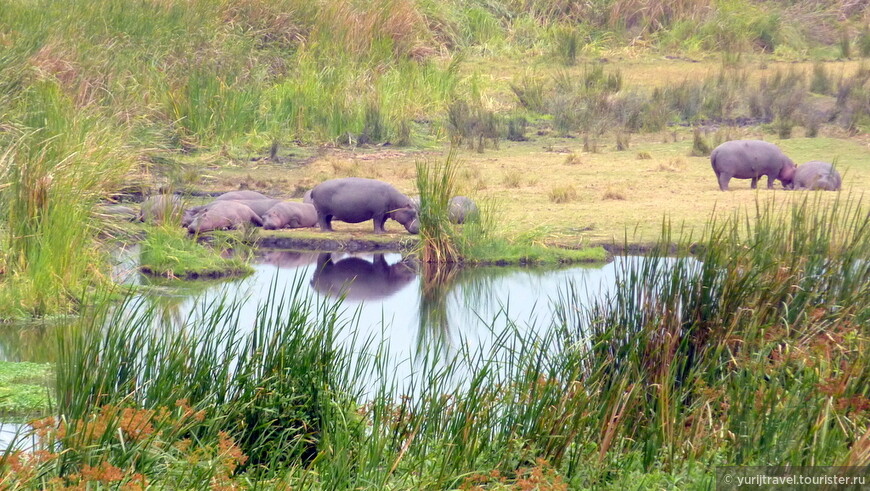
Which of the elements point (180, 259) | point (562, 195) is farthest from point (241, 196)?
point (562, 195)

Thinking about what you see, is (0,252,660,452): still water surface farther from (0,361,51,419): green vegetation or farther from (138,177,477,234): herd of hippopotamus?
(138,177,477,234): herd of hippopotamus

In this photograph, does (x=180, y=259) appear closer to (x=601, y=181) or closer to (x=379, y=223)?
(x=379, y=223)

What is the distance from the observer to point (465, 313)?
733 centimetres

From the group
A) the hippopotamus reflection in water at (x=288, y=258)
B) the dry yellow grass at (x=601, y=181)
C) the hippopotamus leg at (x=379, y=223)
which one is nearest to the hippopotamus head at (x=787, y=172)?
the dry yellow grass at (x=601, y=181)

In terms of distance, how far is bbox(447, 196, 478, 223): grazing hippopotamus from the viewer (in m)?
8.90

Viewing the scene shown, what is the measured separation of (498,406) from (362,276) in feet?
14.0

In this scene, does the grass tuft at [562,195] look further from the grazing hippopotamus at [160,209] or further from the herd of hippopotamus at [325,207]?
the grazing hippopotamus at [160,209]

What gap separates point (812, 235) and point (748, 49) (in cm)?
1467

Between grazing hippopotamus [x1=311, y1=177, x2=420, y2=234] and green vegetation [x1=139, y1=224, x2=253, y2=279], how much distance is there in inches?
52.8

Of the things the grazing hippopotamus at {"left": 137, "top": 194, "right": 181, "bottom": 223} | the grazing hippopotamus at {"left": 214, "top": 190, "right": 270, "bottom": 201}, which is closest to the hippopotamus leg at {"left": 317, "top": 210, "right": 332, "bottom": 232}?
the grazing hippopotamus at {"left": 214, "top": 190, "right": 270, "bottom": 201}

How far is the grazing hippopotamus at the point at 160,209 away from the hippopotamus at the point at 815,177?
18.5ft

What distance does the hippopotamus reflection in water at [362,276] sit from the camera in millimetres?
7902

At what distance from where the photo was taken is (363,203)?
9758 millimetres

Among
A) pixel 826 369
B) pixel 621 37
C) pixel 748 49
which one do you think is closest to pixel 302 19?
pixel 621 37
